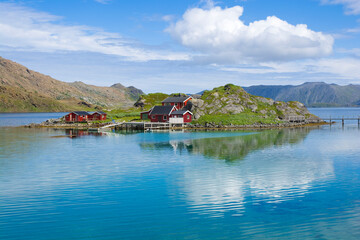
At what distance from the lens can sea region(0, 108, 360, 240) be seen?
19.0 metres

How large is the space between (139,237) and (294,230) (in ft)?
30.7

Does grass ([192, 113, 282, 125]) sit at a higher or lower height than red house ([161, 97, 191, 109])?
lower

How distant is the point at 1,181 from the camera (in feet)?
101

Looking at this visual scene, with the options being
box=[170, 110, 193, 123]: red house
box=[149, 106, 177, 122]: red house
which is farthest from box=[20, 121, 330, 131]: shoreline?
box=[149, 106, 177, 122]: red house

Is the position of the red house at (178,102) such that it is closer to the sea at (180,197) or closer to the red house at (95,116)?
the red house at (95,116)

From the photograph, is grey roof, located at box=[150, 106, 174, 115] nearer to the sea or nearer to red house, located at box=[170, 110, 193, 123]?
red house, located at box=[170, 110, 193, 123]

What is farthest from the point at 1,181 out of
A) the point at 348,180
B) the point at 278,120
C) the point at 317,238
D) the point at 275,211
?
the point at 278,120

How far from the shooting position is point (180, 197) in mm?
25750

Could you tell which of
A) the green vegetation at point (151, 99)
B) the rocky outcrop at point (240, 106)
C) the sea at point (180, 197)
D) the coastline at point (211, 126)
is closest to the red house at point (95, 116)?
the coastline at point (211, 126)

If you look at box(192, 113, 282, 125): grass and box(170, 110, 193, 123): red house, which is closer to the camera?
box(192, 113, 282, 125): grass

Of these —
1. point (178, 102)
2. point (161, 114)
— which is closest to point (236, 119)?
point (178, 102)

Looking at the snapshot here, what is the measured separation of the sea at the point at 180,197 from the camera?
1895 centimetres

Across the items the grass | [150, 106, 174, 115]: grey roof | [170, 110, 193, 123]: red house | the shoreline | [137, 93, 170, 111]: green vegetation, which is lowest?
the shoreline

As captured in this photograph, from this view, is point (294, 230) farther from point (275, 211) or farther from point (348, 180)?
point (348, 180)
